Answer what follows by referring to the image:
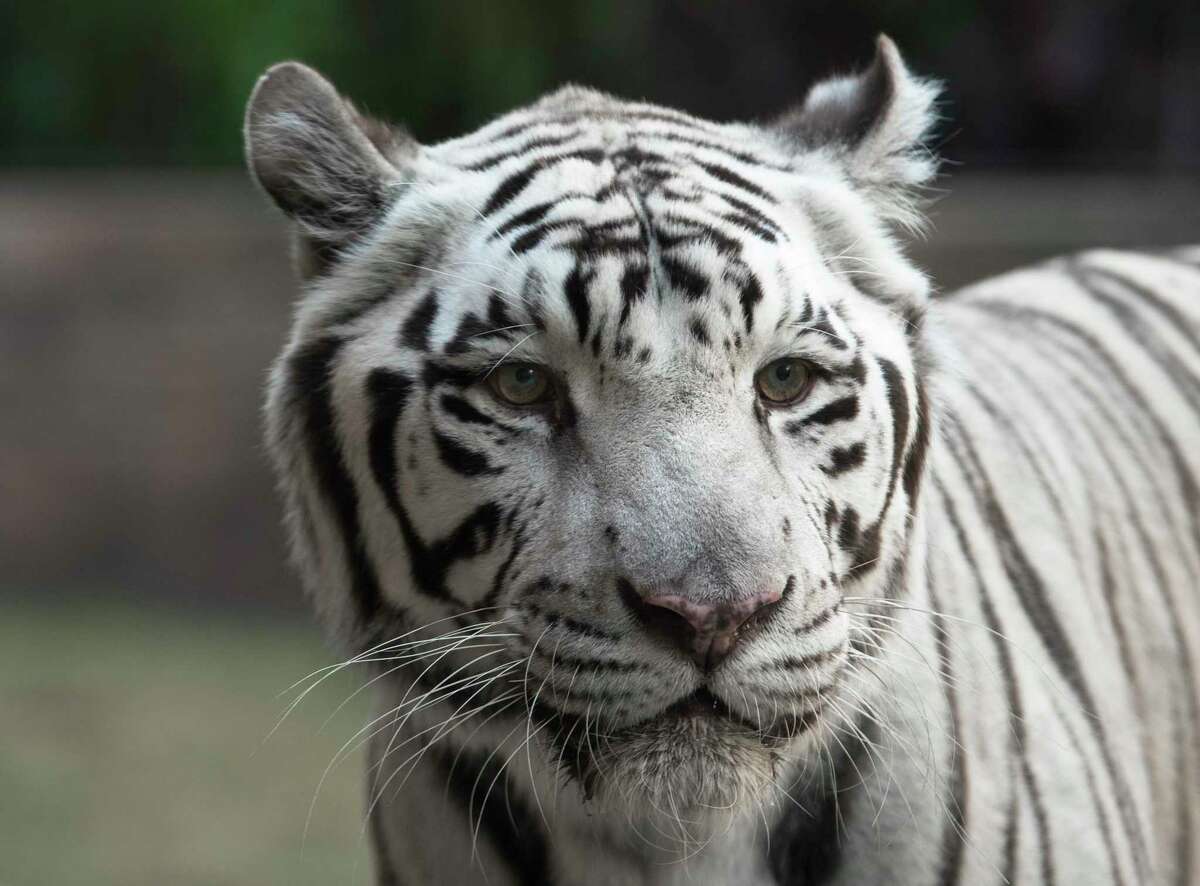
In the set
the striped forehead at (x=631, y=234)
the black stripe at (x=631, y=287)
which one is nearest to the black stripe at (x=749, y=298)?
the striped forehead at (x=631, y=234)

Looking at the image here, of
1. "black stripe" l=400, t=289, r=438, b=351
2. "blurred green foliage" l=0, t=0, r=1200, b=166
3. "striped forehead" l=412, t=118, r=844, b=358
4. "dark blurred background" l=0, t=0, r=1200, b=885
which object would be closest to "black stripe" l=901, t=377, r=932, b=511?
"striped forehead" l=412, t=118, r=844, b=358

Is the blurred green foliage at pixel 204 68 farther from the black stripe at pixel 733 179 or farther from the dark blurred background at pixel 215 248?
the black stripe at pixel 733 179

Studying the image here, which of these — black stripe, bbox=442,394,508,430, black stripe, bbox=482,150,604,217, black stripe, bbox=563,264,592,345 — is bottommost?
black stripe, bbox=442,394,508,430

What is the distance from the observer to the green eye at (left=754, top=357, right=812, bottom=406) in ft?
5.88

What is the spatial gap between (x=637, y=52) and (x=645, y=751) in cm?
589

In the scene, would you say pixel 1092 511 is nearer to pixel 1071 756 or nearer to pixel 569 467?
pixel 1071 756

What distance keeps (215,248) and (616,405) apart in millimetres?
4541

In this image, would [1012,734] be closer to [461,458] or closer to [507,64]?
[461,458]

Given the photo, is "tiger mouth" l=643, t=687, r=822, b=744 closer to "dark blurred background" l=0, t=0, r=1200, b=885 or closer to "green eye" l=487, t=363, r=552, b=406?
"green eye" l=487, t=363, r=552, b=406

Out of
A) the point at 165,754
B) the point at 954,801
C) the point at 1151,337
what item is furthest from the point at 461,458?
the point at 165,754

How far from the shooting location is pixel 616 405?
173 cm

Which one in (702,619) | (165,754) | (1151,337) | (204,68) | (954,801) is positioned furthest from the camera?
(204,68)

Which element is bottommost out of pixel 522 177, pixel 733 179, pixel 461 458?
pixel 461 458

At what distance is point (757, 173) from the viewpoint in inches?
78.8
